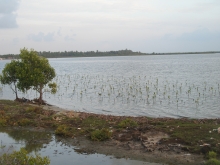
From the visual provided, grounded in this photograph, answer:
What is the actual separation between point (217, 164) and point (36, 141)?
7.93 meters

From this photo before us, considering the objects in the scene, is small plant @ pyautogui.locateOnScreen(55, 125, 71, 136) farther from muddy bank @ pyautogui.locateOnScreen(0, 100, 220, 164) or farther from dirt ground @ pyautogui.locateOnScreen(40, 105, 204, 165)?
dirt ground @ pyautogui.locateOnScreen(40, 105, 204, 165)

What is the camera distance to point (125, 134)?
12562 millimetres

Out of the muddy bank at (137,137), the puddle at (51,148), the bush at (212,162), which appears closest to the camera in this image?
the bush at (212,162)

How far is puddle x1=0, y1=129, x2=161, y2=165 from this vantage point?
10.1 metres

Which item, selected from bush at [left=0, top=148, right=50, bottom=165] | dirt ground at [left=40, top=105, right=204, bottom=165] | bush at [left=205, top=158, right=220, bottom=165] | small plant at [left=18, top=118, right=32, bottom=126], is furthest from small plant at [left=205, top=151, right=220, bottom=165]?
small plant at [left=18, top=118, right=32, bottom=126]

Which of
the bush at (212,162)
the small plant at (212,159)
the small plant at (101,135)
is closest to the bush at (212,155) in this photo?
the small plant at (212,159)

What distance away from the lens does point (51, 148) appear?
459 inches

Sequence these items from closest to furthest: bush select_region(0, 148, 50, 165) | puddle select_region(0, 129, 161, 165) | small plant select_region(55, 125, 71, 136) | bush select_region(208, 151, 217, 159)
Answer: bush select_region(0, 148, 50, 165) → bush select_region(208, 151, 217, 159) → puddle select_region(0, 129, 161, 165) → small plant select_region(55, 125, 71, 136)

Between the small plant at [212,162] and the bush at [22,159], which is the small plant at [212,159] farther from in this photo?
the bush at [22,159]

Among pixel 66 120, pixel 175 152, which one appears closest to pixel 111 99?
pixel 66 120

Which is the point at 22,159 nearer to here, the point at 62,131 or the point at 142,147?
the point at 142,147

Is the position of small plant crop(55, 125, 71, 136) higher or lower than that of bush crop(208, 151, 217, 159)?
lower

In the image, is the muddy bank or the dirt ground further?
the muddy bank

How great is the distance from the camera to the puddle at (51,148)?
10.1 meters
